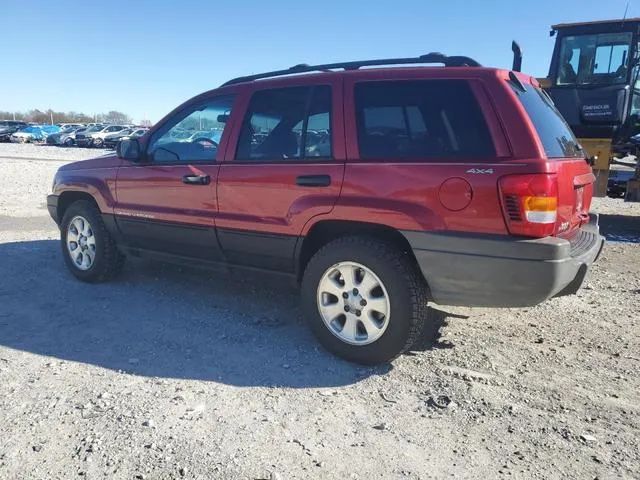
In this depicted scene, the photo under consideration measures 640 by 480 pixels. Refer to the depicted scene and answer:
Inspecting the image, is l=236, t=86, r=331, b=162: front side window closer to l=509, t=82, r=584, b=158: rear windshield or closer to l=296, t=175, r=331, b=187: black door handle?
l=296, t=175, r=331, b=187: black door handle

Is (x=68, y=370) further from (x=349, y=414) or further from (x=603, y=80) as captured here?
(x=603, y=80)

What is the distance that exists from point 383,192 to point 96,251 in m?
3.18

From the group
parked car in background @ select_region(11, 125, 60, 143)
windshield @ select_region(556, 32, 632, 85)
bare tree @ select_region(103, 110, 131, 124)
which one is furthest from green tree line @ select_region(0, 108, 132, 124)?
windshield @ select_region(556, 32, 632, 85)

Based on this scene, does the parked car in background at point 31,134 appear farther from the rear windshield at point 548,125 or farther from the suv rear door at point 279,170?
the rear windshield at point 548,125

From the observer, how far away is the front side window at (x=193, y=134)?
428cm

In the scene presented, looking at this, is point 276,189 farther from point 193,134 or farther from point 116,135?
point 116,135

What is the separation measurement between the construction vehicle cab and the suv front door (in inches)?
289

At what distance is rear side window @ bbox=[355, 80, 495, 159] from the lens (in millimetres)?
3152

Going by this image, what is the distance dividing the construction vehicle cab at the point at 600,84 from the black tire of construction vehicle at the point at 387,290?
23.6 feet

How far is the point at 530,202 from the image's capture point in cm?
294

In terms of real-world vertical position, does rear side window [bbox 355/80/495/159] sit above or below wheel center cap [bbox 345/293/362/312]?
above

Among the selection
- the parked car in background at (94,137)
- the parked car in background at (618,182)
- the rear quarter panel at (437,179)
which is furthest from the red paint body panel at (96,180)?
the parked car in background at (94,137)

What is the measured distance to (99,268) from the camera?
511 centimetres

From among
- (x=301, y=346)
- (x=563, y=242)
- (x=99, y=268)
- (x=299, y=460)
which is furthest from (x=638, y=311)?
(x=99, y=268)
